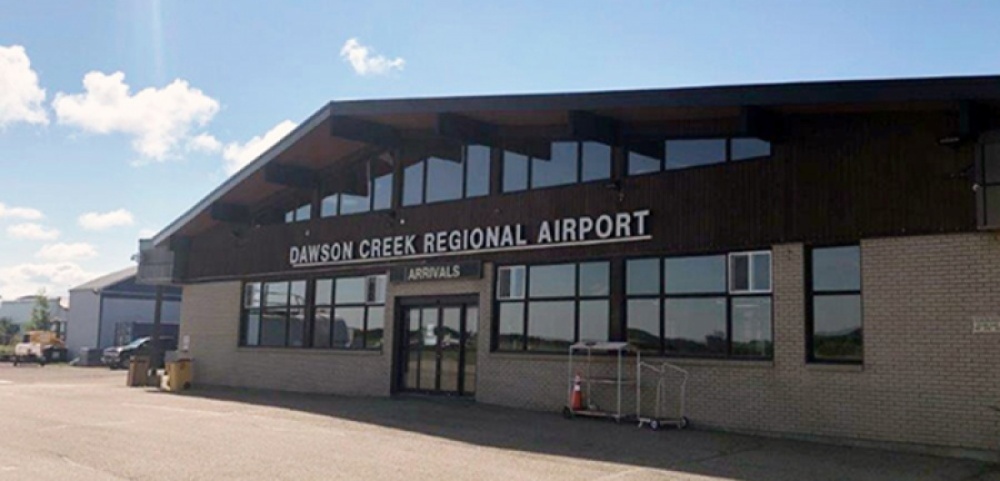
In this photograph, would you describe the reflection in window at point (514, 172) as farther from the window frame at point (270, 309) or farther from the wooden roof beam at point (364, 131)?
the window frame at point (270, 309)

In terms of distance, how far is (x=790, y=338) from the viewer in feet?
46.8

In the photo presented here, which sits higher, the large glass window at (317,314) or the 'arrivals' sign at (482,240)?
the 'arrivals' sign at (482,240)

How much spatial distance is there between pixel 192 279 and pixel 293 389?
6.55 metres

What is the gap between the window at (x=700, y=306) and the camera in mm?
14883

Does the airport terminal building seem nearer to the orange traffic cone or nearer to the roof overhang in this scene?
the roof overhang

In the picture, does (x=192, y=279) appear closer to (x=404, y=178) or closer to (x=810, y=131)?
(x=404, y=178)

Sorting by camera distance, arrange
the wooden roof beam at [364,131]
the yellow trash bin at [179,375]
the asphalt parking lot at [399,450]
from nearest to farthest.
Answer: the asphalt parking lot at [399,450] < the wooden roof beam at [364,131] < the yellow trash bin at [179,375]

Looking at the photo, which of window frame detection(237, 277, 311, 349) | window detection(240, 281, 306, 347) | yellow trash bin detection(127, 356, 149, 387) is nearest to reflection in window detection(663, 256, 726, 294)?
window frame detection(237, 277, 311, 349)

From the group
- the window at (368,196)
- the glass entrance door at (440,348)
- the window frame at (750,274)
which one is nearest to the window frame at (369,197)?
the window at (368,196)

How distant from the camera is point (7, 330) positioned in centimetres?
6562

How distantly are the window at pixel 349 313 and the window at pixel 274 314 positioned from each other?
2.57 ft

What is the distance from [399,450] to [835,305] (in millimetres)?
6882

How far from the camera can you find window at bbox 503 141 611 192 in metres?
17.4

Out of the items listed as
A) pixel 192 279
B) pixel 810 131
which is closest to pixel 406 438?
pixel 810 131
